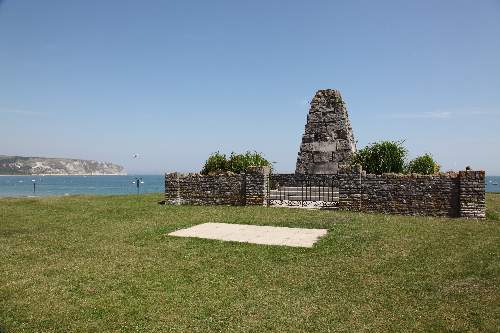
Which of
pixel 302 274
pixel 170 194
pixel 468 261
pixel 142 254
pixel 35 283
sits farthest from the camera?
pixel 170 194

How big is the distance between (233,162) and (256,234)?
1102 centimetres

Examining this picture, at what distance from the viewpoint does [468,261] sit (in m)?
7.68

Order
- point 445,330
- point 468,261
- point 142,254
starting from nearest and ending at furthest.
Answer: point 445,330 < point 468,261 < point 142,254

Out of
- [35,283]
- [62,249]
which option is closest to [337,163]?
[62,249]

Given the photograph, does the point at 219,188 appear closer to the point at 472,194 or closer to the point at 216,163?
the point at 216,163

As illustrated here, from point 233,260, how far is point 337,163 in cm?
1490

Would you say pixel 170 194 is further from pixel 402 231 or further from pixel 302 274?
pixel 302 274

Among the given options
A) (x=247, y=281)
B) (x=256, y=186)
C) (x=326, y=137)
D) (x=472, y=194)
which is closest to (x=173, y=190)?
(x=256, y=186)

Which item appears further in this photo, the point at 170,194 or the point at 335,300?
the point at 170,194

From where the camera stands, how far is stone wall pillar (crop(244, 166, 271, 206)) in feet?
56.2

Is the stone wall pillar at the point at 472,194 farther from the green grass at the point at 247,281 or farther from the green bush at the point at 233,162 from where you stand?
the green bush at the point at 233,162

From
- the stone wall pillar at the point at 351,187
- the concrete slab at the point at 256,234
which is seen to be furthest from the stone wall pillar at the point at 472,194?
Answer: the concrete slab at the point at 256,234

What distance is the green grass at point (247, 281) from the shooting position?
16.5 ft

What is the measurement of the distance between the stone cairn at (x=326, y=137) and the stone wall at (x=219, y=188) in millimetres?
5083
